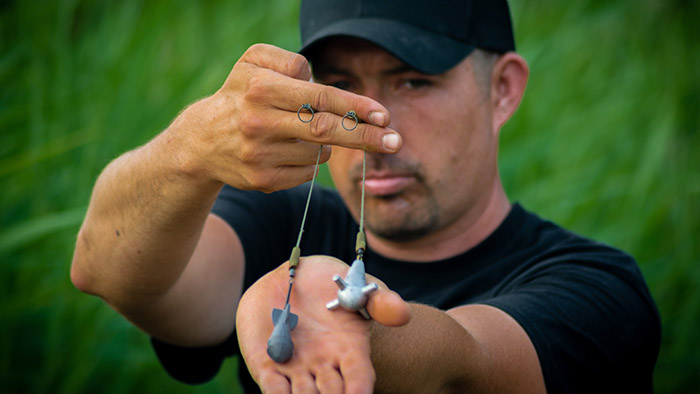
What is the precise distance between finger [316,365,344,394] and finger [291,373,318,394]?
0.01 metres

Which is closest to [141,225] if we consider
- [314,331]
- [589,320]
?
[314,331]

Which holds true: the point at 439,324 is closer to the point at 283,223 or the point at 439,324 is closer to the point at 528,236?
the point at 528,236

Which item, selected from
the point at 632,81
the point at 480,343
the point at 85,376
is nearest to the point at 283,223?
the point at 85,376

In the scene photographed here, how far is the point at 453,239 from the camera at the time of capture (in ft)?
7.00

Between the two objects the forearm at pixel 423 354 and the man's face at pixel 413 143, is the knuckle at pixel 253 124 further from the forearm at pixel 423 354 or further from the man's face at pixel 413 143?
the man's face at pixel 413 143

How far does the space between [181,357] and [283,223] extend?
0.57m

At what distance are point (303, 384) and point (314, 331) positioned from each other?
11cm

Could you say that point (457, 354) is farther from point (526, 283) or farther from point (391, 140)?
point (526, 283)

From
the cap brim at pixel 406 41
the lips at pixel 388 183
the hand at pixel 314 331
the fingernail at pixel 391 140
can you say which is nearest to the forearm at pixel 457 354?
the hand at pixel 314 331

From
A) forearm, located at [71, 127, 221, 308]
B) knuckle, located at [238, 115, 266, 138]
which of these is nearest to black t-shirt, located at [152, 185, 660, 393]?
forearm, located at [71, 127, 221, 308]

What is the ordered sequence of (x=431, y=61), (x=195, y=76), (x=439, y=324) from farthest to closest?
1. (x=195, y=76)
2. (x=431, y=61)
3. (x=439, y=324)

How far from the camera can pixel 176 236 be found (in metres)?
1.62

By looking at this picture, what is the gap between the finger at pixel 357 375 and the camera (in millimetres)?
1001

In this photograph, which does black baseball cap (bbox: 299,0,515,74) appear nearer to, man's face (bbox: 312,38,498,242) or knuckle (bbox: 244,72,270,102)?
man's face (bbox: 312,38,498,242)
